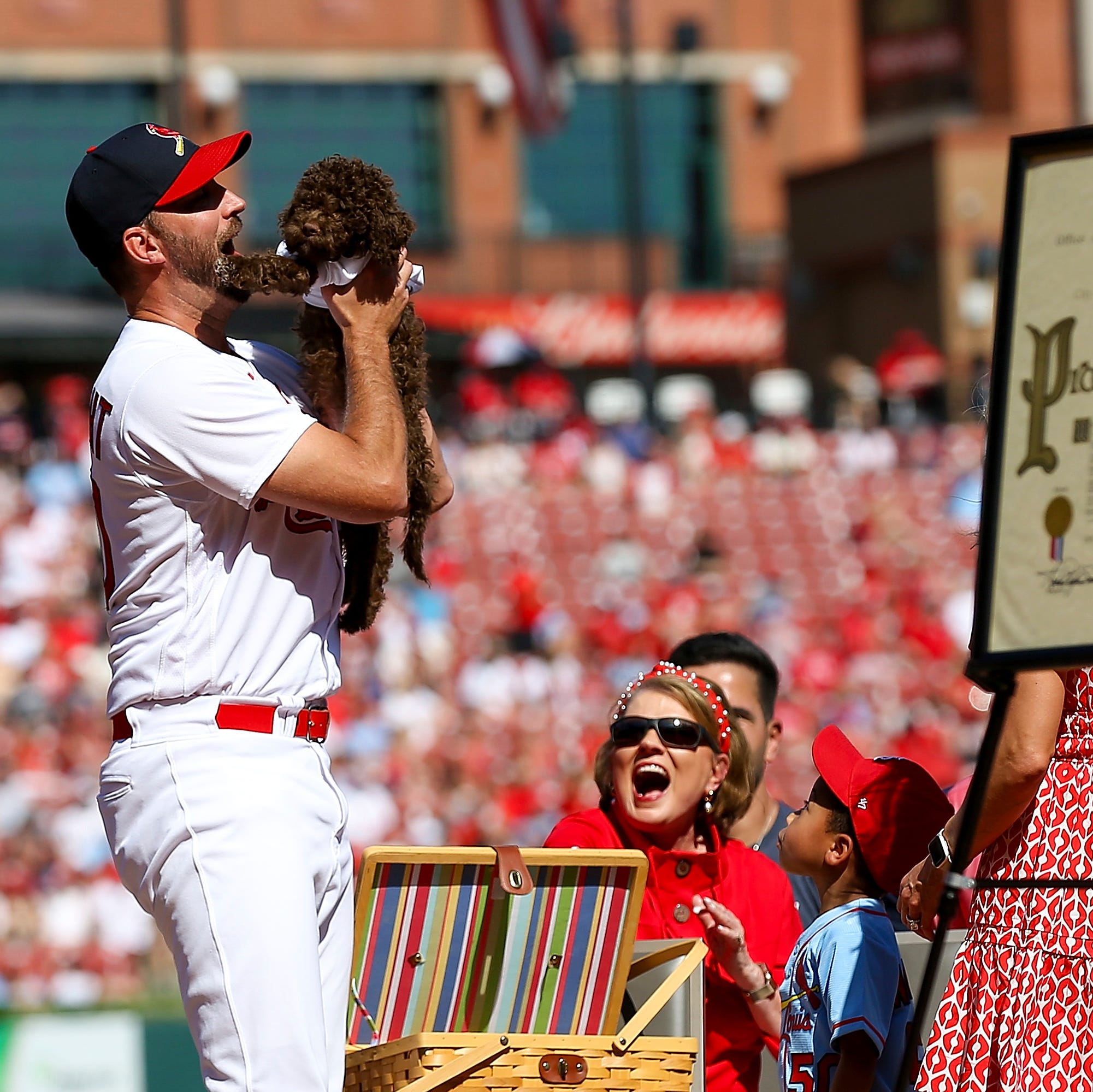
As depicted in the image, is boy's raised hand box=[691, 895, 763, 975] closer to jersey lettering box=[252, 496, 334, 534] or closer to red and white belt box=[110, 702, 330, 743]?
red and white belt box=[110, 702, 330, 743]

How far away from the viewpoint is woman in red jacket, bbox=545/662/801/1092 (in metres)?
4.11

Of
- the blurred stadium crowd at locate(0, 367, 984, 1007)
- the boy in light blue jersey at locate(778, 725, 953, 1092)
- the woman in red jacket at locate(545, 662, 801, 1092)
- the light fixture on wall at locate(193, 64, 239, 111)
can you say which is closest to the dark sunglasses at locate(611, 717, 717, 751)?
the woman in red jacket at locate(545, 662, 801, 1092)

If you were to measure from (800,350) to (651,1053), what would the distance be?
36.6 m

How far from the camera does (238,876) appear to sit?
3.02 meters

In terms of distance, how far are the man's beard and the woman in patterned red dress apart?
4.64 ft

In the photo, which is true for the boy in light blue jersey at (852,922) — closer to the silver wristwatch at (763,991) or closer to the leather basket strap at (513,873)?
the silver wristwatch at (763,991)

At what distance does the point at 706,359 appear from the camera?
3859 centimetres

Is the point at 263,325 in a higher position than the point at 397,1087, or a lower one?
higher

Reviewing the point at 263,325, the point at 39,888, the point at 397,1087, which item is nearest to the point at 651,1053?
the point at 397,1087

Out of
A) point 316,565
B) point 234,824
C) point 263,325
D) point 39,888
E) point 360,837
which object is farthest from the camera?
A: point 263,325

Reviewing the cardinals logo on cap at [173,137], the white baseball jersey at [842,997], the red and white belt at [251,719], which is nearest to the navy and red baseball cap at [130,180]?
the cardinals logo on cap at [173,137]

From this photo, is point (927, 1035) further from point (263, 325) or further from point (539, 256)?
point (539, 256)

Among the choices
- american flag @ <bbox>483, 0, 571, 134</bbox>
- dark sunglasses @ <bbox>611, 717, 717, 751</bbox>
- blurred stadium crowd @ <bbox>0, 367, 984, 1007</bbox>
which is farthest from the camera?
american flag @ <bbox>483, 0, 571, 134</bbox>

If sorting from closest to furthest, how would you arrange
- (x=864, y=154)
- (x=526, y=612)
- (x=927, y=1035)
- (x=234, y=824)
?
(x=234, y=824), (x=927, y=1035), (x=526, y=612), (x=864, y=154)
